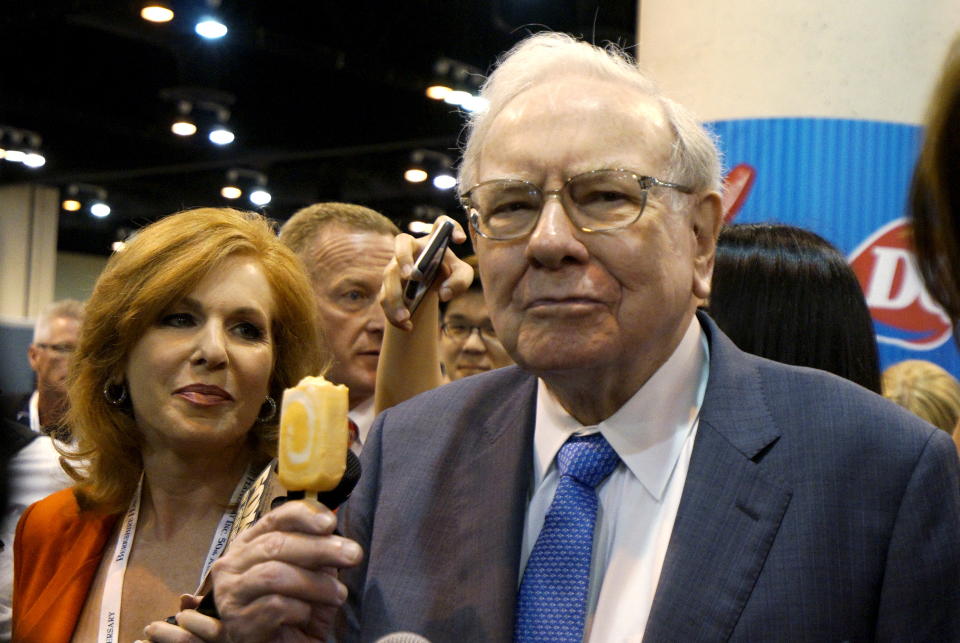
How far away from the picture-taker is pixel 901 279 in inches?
183

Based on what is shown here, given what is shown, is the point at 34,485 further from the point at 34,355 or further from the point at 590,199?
the point at 34,355

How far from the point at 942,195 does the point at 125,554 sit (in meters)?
1.98

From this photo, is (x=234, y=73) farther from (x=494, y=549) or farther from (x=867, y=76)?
(x=494, y=549)

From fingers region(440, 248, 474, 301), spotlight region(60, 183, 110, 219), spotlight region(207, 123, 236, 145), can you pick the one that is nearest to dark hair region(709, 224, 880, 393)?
fingers region(440, 248, 474, 301)

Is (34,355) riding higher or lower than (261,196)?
lower

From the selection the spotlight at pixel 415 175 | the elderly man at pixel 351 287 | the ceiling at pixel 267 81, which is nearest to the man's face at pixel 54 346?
the ceiling at pixel 267 81

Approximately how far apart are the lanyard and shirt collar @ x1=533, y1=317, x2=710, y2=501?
864mm

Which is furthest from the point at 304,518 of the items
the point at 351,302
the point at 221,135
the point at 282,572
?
the point at 221,135

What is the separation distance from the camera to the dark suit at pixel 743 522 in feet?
5.25

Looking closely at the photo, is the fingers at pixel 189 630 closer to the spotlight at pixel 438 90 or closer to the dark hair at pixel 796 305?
the dark hair at pixel 796 305

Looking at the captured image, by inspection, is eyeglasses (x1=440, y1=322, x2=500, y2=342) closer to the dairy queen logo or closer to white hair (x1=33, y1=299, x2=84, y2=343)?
the dairy queen logo

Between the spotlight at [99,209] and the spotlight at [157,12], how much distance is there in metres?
8.80

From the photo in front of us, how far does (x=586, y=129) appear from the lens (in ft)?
6.11

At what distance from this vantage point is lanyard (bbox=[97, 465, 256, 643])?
239 centimetres
